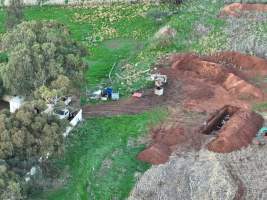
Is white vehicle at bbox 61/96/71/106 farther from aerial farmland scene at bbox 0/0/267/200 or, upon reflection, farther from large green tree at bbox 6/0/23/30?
large green tree at bbox 6/0/23/30

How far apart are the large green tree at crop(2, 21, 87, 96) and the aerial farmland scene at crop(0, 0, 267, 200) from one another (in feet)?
0.20

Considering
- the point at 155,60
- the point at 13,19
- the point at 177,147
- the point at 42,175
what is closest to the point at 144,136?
the point at 177,147

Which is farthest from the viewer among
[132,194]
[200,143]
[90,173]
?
[200,143]

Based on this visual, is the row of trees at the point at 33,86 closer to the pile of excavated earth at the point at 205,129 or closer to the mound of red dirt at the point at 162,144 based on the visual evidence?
the pile of excavated earth at the point at 205,129

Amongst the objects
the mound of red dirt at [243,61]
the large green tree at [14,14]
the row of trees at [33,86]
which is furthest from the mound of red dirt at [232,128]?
the large green tree at [14,14]

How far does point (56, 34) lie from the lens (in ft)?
109

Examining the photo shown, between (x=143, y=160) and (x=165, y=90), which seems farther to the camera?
(x=165, y=90)

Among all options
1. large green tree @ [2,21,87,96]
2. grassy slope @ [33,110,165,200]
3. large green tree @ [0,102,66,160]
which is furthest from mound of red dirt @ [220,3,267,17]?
large green tree @ [0,102,66,160]

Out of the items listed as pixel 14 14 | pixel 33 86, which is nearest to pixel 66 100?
pixel 33 86

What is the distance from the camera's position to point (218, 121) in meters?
33.2

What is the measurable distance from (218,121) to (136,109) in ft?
15.7

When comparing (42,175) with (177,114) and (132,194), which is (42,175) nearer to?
(132,194)

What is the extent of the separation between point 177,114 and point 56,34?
8098 mm

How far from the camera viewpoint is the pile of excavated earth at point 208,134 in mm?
26984
